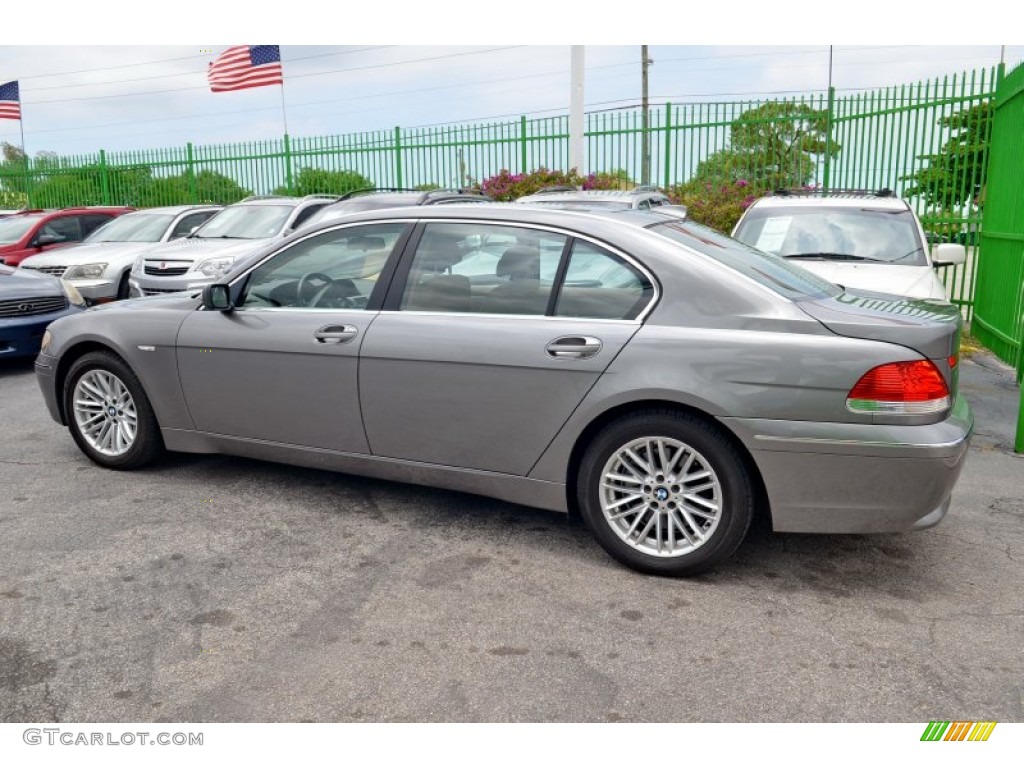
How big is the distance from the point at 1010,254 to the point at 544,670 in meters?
7.69

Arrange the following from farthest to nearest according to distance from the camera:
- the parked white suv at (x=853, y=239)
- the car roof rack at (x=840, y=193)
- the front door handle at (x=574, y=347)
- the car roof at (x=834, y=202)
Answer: the car roof rack at (x=840, y=193), the car roof at (x=834, y=202), the parked white suv at (x=853, y=239), the front door handle at (x=574, y=347)

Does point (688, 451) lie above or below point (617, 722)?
above

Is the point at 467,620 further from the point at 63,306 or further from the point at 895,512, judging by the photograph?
the point at 63,306

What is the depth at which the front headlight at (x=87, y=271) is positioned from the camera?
1195 centimetres

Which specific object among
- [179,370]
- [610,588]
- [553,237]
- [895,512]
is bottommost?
[610,588]

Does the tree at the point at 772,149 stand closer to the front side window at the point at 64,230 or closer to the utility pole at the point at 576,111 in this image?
the utility pole at the point at 576,111

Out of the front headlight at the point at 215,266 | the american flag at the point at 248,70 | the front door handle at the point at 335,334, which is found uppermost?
the american flag at the point at 248,70

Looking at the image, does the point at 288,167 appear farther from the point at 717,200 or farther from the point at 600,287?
the point at 600,287

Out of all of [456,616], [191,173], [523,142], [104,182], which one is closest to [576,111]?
[523,142]

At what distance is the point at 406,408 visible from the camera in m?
4.42

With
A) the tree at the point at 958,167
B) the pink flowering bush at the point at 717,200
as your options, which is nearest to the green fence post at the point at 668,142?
the pink flowering bush at the point at 717,200

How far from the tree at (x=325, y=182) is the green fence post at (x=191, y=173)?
2.96m

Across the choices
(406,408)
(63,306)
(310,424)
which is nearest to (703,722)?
(406,408)

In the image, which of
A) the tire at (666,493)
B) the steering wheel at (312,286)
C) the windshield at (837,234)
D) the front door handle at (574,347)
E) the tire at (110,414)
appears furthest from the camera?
the windshield at (837,234)
